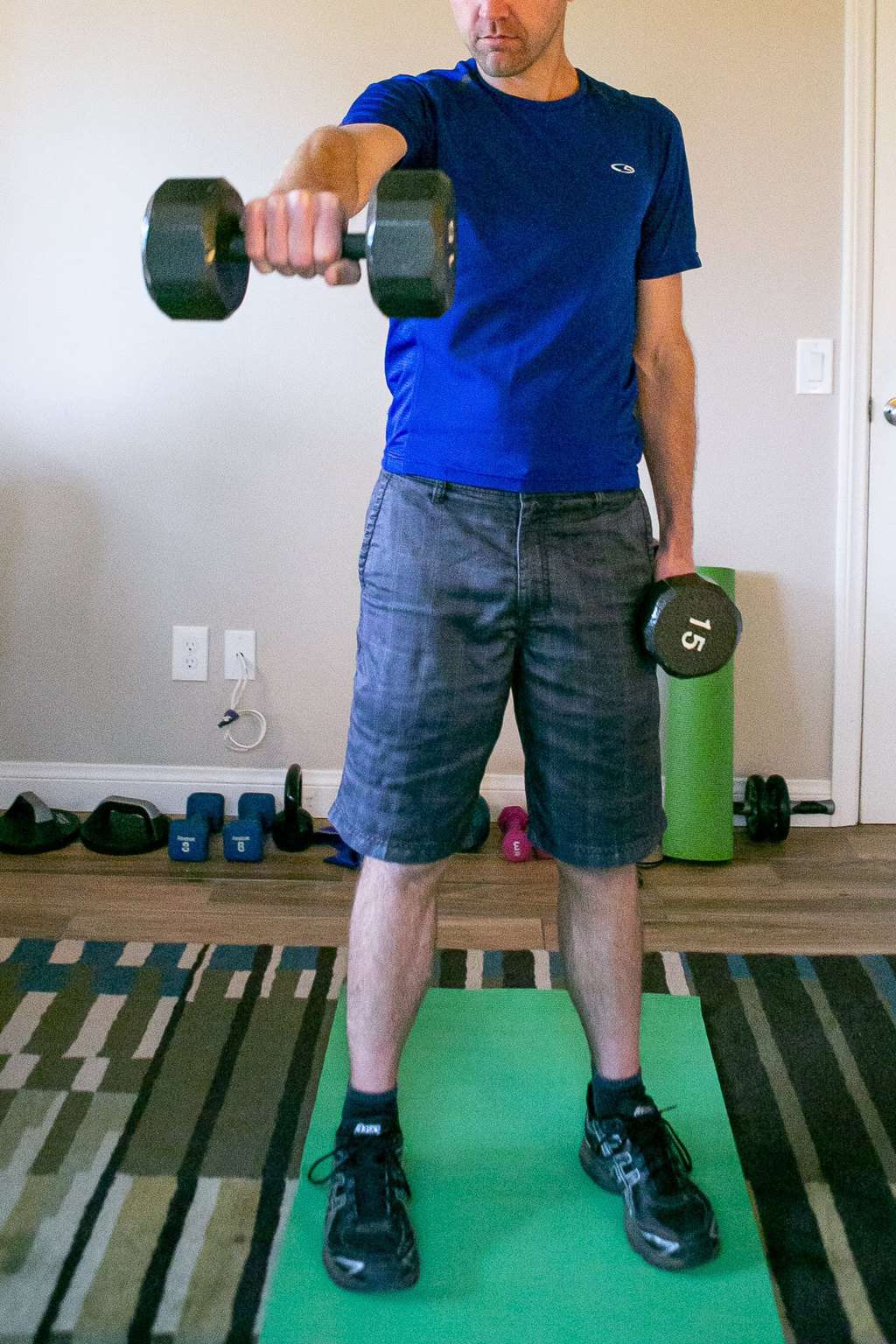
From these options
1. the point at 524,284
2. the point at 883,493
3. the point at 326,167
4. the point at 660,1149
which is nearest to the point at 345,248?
the point at 326,167

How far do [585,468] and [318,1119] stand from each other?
2.90 feet

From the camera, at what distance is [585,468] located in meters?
1.27

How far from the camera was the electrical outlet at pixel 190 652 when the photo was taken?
2795 millimetres

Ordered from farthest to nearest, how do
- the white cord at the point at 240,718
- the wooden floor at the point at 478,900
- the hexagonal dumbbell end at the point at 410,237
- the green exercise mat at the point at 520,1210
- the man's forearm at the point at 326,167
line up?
the white cord at the point at 240,718, the wooden floor at the point at 478,900, the green exercise mat at the point at 520,1210, the man's forearm at the point at 326,167, the hexagonal dumbbell end at the point at 410,237

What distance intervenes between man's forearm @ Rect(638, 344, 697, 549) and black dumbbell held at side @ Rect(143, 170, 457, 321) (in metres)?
0.53

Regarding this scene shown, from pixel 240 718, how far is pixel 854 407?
1.61 m

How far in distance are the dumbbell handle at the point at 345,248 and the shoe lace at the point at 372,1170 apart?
94 cm

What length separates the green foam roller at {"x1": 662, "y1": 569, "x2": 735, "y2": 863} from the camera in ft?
8.25

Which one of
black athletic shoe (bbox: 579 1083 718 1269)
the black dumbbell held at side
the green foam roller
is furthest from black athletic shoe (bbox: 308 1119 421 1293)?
the green foam roller

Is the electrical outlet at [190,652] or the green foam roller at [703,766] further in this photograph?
the electrical outlet at [190,652]

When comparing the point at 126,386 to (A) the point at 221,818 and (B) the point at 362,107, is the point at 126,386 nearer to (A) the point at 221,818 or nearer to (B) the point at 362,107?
(A) the point at 221,818

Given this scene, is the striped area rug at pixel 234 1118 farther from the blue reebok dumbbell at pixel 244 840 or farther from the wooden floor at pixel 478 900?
the blue reebok dumbbell at pixel 244 840

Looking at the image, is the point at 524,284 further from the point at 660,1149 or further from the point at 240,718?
the point at 240,718

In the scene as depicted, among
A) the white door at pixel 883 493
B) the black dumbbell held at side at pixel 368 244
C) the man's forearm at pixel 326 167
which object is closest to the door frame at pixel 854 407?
the white door at pixel 883 493
